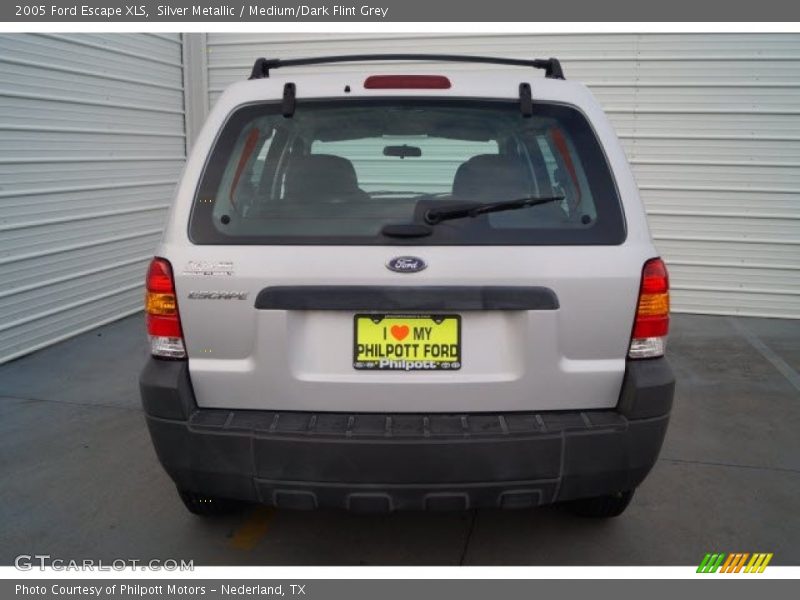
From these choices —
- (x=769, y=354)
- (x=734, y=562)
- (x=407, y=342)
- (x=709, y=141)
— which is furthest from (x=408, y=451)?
(x=709, y=141)

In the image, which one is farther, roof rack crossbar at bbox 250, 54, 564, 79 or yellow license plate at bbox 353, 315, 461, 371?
roof rack crossbar at bbox 250, 54, 564, 79

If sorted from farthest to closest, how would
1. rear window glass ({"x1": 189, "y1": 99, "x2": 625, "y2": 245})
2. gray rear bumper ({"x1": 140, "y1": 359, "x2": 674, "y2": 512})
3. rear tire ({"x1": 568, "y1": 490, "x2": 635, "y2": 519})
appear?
rear tire ({"x1": 568, "y1": 490, "x2": 635, "y2": 519}) < rear window glass ({"x1": 189, "y1": 99, "x2": 625, "y2": 245}) < gray rear bumper ({"x1": 140, "y1": 359, "x2": 674, "y2": 512})

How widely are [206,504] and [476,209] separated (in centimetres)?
182

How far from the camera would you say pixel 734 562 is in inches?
117

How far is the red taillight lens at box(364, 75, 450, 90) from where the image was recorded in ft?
8.83

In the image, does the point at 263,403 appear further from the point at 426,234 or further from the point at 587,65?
the point at 587,65

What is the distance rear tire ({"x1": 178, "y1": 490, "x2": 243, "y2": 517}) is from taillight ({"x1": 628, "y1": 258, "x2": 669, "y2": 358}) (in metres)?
1.88

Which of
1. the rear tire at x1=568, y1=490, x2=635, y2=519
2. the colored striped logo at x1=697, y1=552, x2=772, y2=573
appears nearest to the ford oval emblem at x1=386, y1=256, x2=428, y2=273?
the rear tire at x1=568, y1=490, x2=635, y2=519

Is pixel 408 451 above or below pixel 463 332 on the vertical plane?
below

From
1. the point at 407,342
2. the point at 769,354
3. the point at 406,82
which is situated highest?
the point at 406,82

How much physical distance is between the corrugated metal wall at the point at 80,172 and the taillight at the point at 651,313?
4.81 meters

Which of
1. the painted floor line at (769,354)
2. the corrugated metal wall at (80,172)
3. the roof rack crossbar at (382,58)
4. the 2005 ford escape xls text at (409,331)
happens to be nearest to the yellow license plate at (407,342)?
the 2005 ford escape xls text at (409,331)

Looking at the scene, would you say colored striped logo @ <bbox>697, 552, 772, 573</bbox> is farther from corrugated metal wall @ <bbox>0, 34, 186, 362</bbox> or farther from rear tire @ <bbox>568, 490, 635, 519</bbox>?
corrugated metal wall @ <bbox>0, 34, 186, 362</bbox>

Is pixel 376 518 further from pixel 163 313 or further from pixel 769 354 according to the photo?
pixel 769 354
